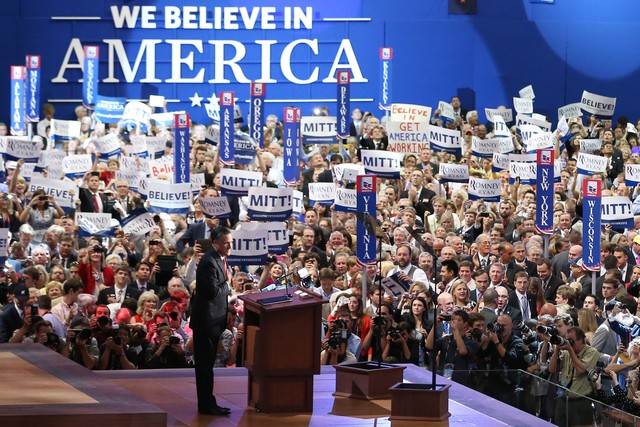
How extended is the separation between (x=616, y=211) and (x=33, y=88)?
12.0 meters

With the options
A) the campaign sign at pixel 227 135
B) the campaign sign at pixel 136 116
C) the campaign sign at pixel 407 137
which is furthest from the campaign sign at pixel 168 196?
the campaign sign at pixel 136 116

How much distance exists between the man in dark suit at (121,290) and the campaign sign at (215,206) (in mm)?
2272

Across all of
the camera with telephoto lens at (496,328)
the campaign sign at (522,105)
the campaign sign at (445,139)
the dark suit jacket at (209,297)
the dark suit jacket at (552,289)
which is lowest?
the camera with telephoto lens at (496,328)

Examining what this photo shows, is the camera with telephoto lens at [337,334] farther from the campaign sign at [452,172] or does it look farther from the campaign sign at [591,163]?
the campaign sign at [591,163]

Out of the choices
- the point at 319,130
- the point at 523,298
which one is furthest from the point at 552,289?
the point at 319,130

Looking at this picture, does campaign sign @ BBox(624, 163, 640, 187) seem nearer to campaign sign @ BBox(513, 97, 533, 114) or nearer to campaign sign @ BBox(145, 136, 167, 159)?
campaign sign @ BBox(513, 97, 533, 114)

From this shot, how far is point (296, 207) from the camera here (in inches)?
697

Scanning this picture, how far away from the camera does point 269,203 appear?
15312 mm

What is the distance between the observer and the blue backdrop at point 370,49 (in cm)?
2838

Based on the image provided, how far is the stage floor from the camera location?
8.05 m

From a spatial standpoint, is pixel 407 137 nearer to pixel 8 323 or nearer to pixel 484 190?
pixel 484 190

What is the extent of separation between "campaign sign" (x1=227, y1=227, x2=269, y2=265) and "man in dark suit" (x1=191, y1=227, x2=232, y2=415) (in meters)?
4.33

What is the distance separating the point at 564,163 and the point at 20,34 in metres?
12.2

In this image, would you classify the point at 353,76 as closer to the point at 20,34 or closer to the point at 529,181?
the point at 20,34
